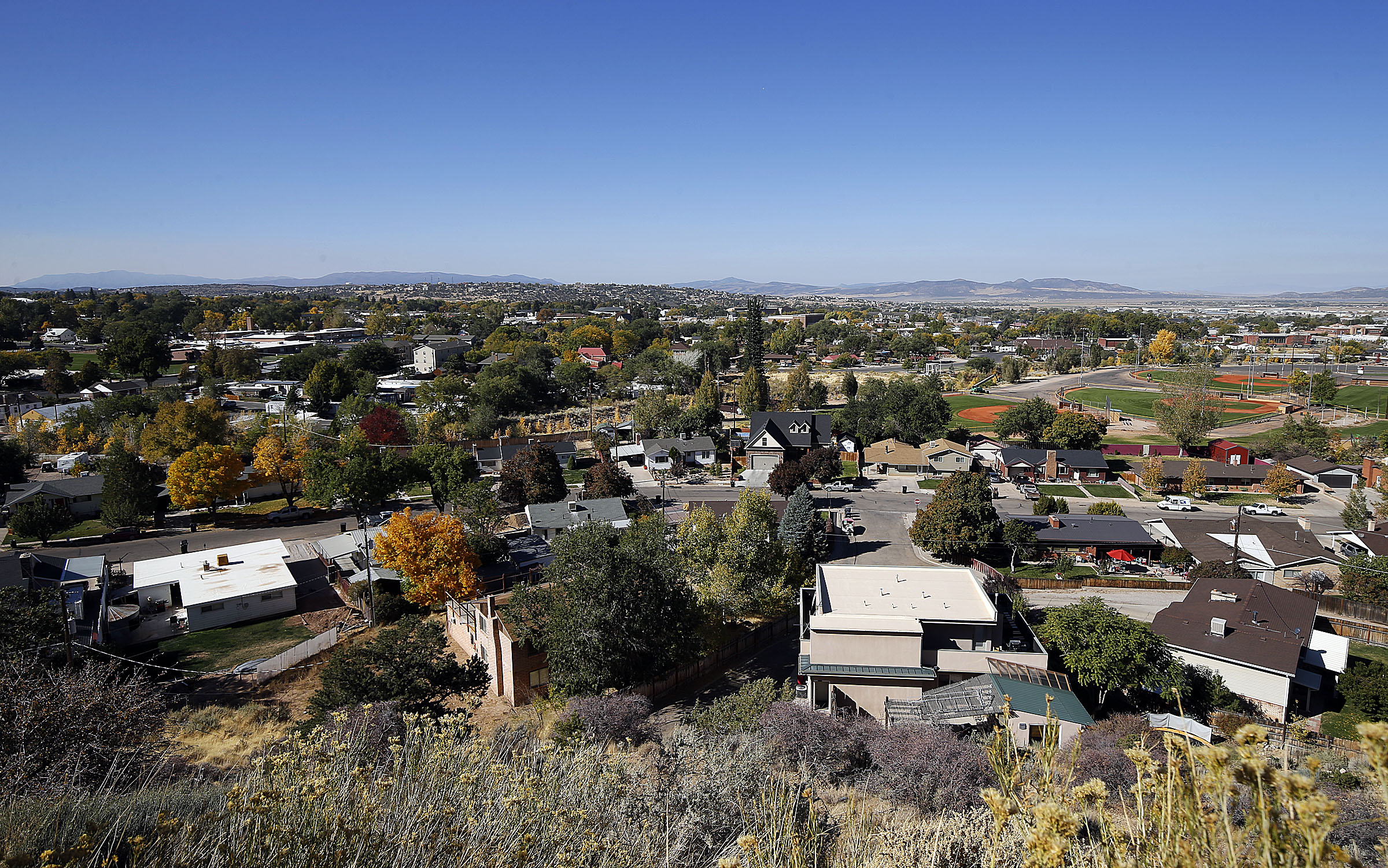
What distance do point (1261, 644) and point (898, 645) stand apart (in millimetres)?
8488

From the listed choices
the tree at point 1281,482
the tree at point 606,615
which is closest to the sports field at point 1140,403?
the tree at point 1281,482

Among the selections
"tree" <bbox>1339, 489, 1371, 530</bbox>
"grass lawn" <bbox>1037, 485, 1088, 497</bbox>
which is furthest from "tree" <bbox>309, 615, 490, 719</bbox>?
"tree" <bbox>1339, 489, 1371, 530</bbox>

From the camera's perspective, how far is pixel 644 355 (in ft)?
230

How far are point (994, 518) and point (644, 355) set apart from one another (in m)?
47.7

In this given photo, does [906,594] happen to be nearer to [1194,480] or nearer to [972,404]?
[1194,480]

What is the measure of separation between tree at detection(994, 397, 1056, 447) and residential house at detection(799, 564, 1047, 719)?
29.2 metres

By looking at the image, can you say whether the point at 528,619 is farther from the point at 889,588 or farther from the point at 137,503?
the point at 137,503

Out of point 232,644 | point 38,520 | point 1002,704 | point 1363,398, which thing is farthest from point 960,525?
point 1363,398

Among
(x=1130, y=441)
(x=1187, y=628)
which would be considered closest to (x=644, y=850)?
(x=1187, y=628)

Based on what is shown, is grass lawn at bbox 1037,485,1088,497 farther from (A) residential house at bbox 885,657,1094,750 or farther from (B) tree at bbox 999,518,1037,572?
(A) residential house at bbox 885,657,1094,750

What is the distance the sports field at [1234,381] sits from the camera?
2566 inches

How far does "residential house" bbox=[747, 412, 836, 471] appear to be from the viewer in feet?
130

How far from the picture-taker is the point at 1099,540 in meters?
25.8

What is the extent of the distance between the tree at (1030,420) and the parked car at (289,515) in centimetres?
3745
